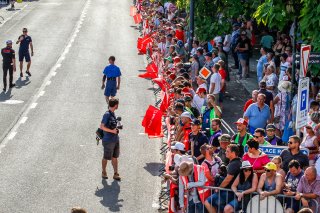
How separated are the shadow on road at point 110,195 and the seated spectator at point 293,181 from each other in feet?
11.9

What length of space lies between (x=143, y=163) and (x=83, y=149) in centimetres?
179

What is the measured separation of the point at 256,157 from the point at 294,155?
2.15 feet

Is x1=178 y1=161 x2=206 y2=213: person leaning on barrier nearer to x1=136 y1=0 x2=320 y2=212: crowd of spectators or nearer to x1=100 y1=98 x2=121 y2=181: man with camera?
x1=136 y1=0 x2=320 y2=212: crowd of spectators

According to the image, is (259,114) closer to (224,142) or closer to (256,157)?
(224,142)

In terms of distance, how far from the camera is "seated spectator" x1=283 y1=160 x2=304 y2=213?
12.2m

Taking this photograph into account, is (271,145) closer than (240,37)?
Yes

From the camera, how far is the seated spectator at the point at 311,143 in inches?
567

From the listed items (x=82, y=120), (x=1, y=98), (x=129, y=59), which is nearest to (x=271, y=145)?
(x=82, y=120)

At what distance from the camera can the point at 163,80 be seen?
918 inches

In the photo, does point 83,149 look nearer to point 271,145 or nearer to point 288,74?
point 288,74

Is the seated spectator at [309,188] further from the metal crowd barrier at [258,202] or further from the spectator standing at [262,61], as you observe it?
the spectator standing at [262,61]

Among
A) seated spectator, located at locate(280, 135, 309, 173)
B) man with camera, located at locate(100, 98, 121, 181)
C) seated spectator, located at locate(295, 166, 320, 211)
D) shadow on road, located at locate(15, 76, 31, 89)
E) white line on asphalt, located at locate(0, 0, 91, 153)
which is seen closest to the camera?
seated spectator, located at locate(295, 166, 320, 211)

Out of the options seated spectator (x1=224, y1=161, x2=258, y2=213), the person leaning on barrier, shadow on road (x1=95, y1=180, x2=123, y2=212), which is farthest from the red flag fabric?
seated spectator (x1=224, y1=161, x2=258, y2=213)

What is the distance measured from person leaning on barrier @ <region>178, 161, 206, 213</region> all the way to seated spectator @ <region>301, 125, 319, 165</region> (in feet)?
7.76
